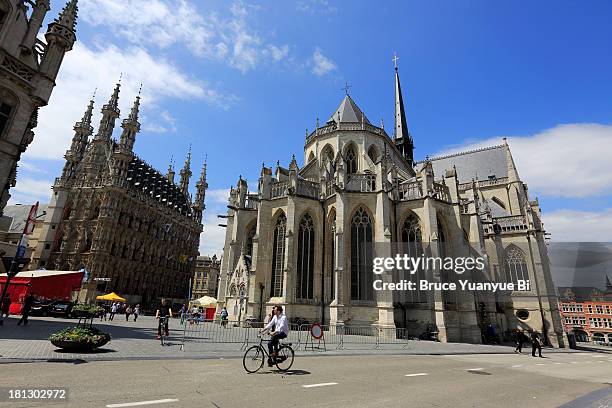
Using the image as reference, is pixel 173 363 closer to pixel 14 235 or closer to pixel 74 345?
pixel 74 345

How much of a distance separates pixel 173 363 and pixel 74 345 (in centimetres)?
278

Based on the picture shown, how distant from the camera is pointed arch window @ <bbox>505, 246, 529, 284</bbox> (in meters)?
30.8

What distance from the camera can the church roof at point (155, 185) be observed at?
4778cm

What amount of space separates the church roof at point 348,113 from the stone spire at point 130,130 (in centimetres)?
2995

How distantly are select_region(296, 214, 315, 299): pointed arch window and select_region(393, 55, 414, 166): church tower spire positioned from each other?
26452 millimetres

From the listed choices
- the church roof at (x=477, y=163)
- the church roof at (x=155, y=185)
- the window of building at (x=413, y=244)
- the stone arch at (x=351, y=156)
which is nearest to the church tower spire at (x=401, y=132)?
the church roof at (x=477, y=163)

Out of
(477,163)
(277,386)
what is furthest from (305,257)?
(477,163)

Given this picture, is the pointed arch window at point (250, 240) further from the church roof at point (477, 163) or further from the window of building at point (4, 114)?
the church roof at point (477, 163)

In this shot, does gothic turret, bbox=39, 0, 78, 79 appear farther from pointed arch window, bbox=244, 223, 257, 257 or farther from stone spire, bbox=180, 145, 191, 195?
stone spire, bbox=180, 145, 191, 195

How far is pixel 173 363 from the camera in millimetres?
8281

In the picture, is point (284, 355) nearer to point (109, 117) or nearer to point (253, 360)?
point (253, 360)

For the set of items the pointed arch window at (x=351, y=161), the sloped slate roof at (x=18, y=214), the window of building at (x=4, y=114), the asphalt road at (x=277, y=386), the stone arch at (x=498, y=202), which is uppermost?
the pointed arch window at (x=351, y=161)

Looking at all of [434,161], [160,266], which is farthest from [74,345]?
[434,161]

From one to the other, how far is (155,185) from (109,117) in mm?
A: 12190
